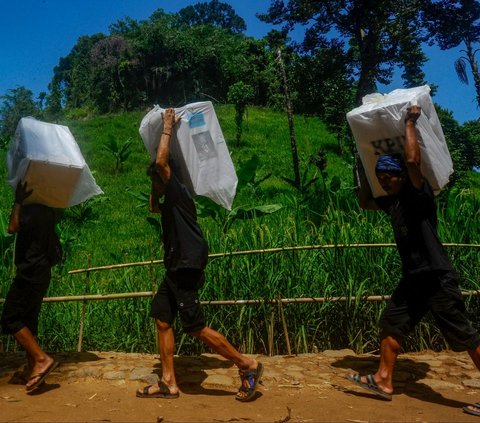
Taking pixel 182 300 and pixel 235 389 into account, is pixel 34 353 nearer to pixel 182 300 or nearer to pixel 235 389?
pixel 182 300

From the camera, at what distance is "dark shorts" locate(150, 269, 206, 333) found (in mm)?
3080

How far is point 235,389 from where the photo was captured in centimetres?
342

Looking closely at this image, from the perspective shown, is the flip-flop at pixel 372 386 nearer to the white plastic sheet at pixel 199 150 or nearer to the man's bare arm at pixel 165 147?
the white plastic sheet at pixel 199 150

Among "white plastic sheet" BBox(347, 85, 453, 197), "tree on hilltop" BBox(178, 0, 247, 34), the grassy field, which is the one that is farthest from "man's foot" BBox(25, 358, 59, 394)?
"tree on hilltop" BBox(178, 0, 247, 34)

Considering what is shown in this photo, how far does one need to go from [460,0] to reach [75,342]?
406 inches

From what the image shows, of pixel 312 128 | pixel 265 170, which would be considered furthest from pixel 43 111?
pixel 265 170

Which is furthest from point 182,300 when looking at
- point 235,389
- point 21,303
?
point 21,303

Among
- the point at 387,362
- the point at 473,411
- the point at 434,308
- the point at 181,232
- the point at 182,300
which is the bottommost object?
the point at 473,411

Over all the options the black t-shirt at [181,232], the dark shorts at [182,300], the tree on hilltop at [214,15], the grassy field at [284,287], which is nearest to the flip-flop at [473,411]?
the grassy field at [284,287]

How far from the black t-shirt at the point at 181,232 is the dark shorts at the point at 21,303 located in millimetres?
760

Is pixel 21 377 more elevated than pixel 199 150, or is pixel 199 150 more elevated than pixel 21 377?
pixel 199 150

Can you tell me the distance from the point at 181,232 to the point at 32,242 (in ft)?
2.83

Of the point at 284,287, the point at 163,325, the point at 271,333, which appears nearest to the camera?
the point at 163,325

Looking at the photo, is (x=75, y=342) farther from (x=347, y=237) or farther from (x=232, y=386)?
(x=347, y=237)
